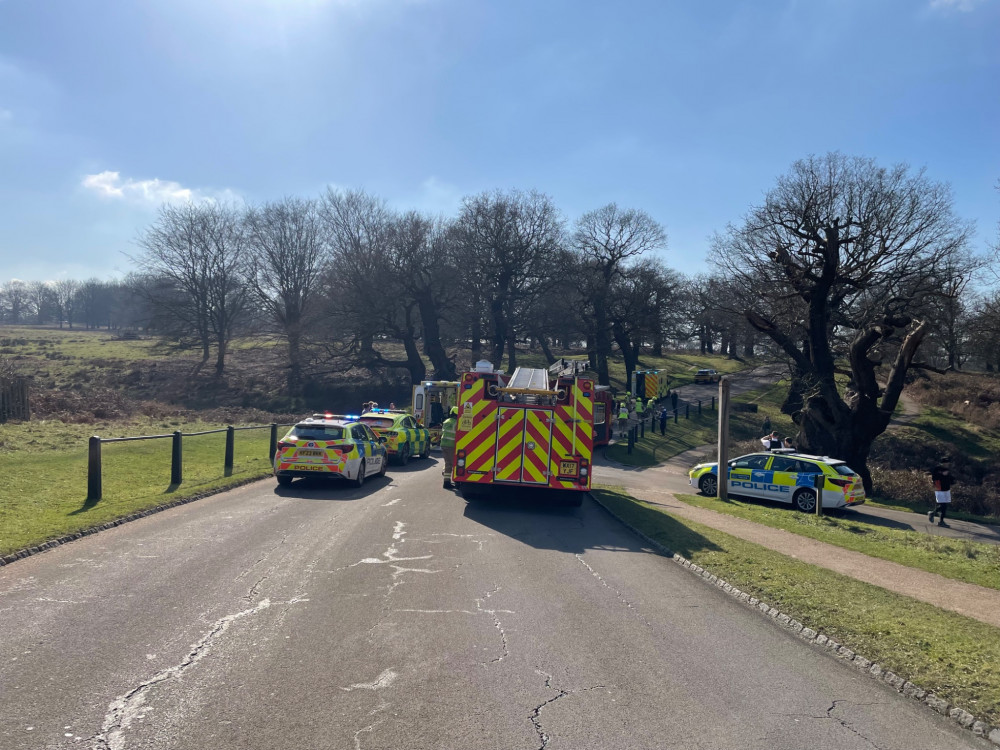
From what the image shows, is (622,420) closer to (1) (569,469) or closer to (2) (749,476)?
(2) (749,476)

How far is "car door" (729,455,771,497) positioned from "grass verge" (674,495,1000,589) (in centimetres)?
252

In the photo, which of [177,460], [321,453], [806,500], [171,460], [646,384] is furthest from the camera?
[646,384]

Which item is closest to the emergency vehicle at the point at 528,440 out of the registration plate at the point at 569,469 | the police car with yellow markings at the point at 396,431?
the registration plate at the point at 569,469

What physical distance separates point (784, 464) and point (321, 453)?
1168 centimetres

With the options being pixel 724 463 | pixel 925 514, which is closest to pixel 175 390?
pixel 724 463

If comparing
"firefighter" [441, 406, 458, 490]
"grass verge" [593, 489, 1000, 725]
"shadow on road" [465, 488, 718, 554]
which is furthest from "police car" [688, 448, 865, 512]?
"grass verge" [593, 489, 1000, 725]

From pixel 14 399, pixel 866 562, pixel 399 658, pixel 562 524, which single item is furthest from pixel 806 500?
pixel 14 399

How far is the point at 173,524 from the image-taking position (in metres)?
10.9

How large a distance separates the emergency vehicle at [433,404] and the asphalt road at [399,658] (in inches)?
801

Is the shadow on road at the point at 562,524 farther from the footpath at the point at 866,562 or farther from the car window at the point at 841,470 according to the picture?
the car window at the point at 841,470

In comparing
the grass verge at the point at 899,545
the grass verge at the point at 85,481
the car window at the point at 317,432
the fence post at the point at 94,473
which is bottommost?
the grass verge at the point at 899,545

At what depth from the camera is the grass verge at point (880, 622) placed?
212 inches

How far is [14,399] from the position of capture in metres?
24.4

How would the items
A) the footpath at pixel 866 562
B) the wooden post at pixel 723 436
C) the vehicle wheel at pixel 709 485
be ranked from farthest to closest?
1. the vehicle wheel at pixel 709 485
2. the wooden post at pixel 723 436
3. the footpath at pixel 866 562
